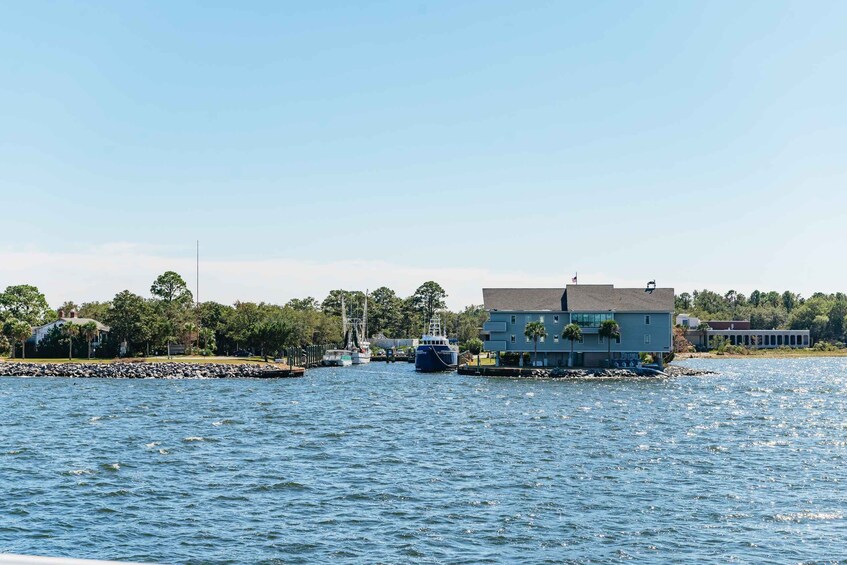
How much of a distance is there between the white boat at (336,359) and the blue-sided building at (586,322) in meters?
42.1

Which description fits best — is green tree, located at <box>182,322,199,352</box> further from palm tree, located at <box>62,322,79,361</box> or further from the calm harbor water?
the calm harbor water

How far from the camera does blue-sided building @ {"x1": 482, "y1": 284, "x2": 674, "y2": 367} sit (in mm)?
114188

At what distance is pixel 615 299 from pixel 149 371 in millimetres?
62465

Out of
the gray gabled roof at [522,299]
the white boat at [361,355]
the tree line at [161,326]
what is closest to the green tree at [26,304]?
the tree line at [161,326]

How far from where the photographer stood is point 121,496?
30766 mm

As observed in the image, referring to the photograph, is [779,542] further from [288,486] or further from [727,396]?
[727,396]

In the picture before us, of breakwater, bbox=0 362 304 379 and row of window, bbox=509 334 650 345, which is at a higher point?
row of window, bbox=509 334 650 345

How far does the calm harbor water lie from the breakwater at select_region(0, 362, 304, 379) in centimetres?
3875

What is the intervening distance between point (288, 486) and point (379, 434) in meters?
16.8

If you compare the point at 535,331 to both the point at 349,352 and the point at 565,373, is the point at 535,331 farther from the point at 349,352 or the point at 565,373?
the point at 349,352

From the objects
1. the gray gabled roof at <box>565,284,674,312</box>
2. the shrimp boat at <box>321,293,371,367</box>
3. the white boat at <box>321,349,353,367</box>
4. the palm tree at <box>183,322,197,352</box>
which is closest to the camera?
the gray gabled roof at <box>565,284,674,312</box>

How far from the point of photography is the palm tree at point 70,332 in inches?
4929

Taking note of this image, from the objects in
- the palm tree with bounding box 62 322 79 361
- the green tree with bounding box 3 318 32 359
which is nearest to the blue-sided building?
the palm tree with bounding box 62 322 79 361

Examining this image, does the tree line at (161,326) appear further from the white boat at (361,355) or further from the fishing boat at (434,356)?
the fishing boat at (434,356)
